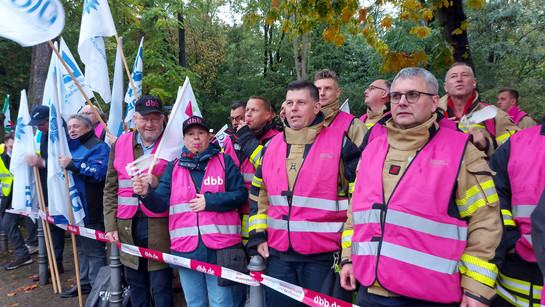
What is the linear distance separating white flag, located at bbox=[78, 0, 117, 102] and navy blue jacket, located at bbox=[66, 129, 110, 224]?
1010mm

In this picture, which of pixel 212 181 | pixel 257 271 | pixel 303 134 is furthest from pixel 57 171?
pixel 303 134

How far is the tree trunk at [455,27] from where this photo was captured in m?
6.59

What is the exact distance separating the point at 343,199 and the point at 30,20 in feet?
9.65

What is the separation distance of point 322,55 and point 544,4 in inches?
469

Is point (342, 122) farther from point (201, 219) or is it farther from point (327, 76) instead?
point (201, 219)

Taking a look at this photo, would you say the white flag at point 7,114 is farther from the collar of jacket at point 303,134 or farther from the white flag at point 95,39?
the collar of jacket at point 303,134

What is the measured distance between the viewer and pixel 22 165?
5668 mm

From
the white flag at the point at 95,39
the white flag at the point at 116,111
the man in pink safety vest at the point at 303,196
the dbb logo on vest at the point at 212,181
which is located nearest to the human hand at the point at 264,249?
the man in pink safety vest at the point at 303,196

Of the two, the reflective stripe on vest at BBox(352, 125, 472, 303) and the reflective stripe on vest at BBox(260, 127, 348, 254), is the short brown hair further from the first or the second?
the reflective stripe on vest at BBox(352, 125, 472, 303)

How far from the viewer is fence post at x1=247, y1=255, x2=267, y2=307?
110 inches

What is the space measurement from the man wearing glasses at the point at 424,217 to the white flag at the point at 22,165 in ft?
17.0

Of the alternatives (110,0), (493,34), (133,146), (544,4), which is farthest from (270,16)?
(544,4)

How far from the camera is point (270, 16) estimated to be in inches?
275

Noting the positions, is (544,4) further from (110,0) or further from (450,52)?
(110,0)
